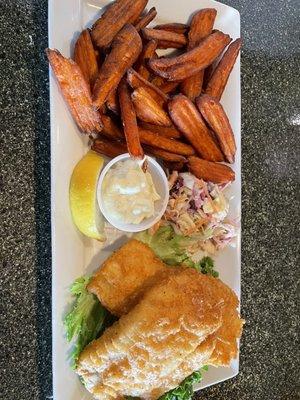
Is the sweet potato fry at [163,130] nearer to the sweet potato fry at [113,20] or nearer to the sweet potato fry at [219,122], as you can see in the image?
the sweet potato fry at [219,122]

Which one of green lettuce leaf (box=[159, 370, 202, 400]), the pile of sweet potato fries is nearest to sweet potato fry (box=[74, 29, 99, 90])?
the pile of sweet potato fries

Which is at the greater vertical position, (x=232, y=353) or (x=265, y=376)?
(x=232, y=353)

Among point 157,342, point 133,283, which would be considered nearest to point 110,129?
point 133,283

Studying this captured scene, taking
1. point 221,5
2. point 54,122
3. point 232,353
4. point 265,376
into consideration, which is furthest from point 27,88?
point 265,376

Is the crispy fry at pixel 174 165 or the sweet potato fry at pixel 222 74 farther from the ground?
the sweet potato fry at pixel 222 74

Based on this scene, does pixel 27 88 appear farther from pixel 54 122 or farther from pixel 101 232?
pixel 101 232

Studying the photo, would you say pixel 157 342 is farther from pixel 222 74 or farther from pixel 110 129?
pixel 222 74

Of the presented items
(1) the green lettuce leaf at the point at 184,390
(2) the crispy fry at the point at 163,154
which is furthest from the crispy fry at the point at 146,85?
(1) the green lettuce leaf at the point at 184,390
